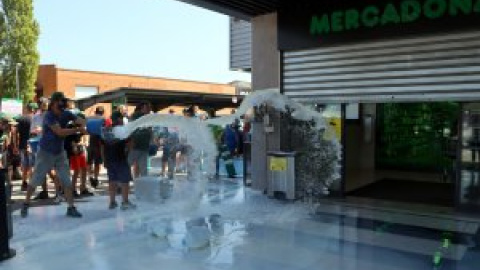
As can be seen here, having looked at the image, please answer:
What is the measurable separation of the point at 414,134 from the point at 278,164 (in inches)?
269

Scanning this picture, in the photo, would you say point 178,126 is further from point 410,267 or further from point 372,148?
point 372,148

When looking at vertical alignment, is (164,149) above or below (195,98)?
below

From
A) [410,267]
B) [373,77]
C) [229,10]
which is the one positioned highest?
[229,10]

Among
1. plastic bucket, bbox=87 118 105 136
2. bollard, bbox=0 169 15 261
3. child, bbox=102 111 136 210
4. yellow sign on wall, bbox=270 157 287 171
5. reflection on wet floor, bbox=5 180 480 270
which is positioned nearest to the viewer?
bollard, bbox=0 169 15 261

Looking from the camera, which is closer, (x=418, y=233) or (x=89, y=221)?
(x=418, y=233)

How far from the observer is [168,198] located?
781 centimetres

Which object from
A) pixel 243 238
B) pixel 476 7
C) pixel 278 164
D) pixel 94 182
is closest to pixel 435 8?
pixel 476 7

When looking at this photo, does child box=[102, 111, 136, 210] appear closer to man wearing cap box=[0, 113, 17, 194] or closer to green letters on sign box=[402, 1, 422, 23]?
man wearing cap box=[0, 113, 17, 194]

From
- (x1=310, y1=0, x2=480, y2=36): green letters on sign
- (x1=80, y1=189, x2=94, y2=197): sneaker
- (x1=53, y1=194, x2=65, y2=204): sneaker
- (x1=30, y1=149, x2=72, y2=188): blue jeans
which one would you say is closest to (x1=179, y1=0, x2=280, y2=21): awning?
(x1=310, y1=0, x2=480, y2=36): green letters on sign

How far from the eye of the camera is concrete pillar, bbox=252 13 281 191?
8.73 m

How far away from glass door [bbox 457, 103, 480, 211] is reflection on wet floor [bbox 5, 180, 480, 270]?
37cm

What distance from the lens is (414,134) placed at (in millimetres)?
13398

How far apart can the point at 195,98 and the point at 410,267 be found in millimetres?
13298

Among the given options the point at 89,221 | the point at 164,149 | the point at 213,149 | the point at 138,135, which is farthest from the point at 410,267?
the point at 164,149
